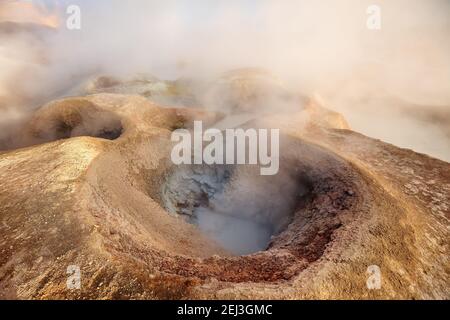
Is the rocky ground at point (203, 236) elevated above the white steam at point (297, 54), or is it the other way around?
the white steam at point (297, 54)

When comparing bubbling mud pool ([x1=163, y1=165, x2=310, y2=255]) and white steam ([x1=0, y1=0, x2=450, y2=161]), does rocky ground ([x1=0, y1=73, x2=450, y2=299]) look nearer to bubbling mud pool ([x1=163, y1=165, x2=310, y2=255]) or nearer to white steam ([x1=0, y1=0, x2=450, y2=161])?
bubbling mud pool ([x1=163, y1=165, x2=310, y2=255])

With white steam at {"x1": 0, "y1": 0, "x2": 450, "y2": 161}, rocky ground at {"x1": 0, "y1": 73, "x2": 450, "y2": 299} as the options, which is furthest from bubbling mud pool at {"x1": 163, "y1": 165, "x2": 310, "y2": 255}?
white steam at {"x1": 0, "y1": 0, "x2": 450, "y2": 161}

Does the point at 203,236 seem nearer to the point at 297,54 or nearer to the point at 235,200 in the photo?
the point at 235,200

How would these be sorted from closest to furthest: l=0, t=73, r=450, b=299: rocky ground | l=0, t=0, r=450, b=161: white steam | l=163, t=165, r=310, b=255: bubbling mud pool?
l=0, t=73, r=450, b=299: rocky ground → l=163, t=165, r=310, b=255: bubbling mud pool → l=0, t=0, r=450, b=161: white steam

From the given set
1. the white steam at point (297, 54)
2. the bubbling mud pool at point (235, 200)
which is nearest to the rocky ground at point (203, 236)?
the bubbling mud pool at point (235, 200)

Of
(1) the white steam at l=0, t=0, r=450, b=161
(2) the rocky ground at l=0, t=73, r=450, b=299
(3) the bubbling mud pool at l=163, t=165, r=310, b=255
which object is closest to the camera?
(2) the rocky ground at l=0, t=73, r=450, b=299

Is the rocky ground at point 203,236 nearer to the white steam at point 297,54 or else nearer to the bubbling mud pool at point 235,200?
the bubbling mud pool at point 235,200

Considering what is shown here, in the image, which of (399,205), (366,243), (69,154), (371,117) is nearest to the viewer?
(366,243)

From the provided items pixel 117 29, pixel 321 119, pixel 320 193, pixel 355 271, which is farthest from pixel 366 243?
pixel 117 29

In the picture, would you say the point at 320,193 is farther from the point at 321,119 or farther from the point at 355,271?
the point at 321,119

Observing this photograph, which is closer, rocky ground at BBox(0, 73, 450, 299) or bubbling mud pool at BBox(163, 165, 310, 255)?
rocky ground at BBox(0, 73, 450, 299)

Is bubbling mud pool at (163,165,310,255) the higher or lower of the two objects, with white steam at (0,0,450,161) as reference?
lower
